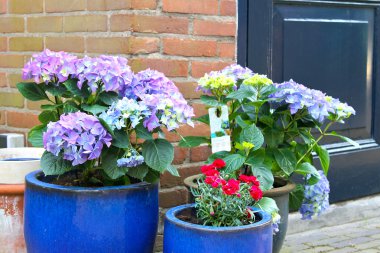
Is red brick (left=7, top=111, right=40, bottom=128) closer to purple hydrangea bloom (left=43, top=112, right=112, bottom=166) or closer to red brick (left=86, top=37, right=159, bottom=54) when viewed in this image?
red brick (left=86, top=37, right=159, bottom=54)

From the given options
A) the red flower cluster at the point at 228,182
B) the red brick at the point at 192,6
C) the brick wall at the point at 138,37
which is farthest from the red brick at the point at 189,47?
the red flower cluster at the point at 228,182

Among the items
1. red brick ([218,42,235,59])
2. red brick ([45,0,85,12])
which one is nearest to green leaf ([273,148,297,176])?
red brick ([218,42,235,59])

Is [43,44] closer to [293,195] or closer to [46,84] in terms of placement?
[46,84]

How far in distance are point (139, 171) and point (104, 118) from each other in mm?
235

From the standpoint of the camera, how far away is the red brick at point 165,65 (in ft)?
9.76

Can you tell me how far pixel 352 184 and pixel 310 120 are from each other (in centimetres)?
146

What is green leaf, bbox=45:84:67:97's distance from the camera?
2.51 metres

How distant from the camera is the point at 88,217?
233 centimetres

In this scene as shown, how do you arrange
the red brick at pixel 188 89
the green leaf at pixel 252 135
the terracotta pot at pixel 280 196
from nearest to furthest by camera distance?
the green leaf at pixel 252 135, the terracotta pot at pixel 280 196, the red brick at pixel 188 89

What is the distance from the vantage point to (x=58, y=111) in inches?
103

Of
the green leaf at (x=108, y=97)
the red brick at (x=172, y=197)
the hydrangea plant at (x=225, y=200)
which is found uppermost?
the green leaf at (x=108, y=97)

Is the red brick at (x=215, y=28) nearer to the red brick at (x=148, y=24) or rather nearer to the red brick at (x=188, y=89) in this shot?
the red brick at (x=148, y=24)

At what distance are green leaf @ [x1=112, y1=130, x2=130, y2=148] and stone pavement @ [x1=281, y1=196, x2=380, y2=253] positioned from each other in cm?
146

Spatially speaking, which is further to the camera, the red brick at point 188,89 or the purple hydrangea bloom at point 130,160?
the red brick at point 188,89
